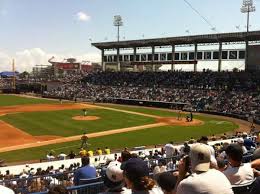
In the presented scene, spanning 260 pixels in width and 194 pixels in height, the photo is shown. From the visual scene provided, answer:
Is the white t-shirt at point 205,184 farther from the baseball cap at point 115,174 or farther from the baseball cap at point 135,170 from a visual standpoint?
the baseball cap at point 115,174

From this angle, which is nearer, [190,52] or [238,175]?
[238,175]

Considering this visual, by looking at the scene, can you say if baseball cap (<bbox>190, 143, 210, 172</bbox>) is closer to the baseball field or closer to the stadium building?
the baseball field

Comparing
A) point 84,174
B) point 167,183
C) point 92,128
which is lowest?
point 92,128

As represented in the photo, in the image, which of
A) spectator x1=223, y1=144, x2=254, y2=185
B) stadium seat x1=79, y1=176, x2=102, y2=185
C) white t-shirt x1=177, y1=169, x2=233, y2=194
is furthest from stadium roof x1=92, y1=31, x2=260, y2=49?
white t-shirt x1=177, y1=169, x2=233, y2=194

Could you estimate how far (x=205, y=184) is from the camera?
4.51m

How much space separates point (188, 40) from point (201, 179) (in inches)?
2733

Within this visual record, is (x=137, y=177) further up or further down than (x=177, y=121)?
further up

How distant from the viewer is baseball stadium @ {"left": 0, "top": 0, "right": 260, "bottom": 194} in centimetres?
519

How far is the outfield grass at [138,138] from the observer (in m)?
29.3

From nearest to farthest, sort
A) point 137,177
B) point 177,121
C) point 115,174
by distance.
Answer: point 137,177 → point 115,174 → point 177,121

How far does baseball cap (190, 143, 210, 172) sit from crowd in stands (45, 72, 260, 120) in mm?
45668

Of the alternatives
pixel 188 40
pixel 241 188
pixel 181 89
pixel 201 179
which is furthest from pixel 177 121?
pixel 201 179

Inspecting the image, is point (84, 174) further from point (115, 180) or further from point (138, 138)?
point (138, 138)

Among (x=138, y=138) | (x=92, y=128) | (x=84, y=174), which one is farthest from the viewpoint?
(x=92, y=128)
